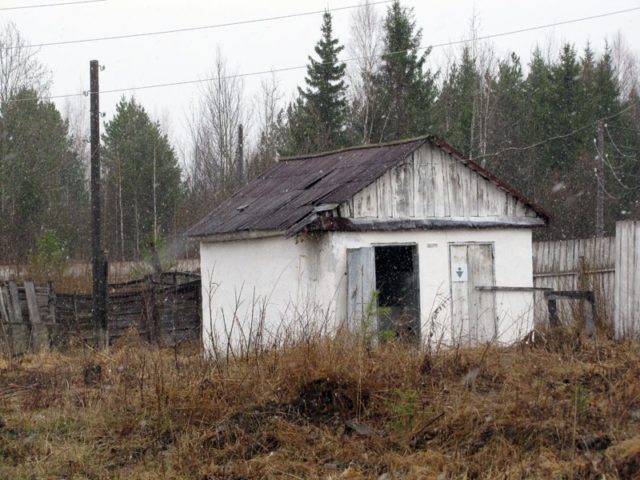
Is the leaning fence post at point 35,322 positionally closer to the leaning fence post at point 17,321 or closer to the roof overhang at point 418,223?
the leaning fence post at point 17,321

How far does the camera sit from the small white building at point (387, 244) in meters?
14.2

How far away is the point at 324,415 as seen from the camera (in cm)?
797

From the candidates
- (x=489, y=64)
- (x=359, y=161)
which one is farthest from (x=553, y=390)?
(x=489, y=64)

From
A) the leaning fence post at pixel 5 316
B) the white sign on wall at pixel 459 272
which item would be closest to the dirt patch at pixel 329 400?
the white sign on wall at pixel 459 272

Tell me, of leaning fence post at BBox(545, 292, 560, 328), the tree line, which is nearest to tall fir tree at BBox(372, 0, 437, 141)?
the tree line

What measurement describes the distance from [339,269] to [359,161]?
2797 millimetres

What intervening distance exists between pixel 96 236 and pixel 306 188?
6.41 meters

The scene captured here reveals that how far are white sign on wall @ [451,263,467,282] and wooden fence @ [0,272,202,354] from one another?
16.9ft

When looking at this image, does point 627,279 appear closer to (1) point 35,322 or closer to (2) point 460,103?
(1) point 35,322

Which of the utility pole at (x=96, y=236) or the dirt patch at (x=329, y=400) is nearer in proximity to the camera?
the dirt patch at (x=329, y=400)

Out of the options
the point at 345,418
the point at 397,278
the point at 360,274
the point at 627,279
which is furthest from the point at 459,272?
the point at 345,418

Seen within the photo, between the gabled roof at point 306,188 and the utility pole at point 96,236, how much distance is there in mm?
3007

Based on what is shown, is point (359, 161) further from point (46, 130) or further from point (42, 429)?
point (46, 130)

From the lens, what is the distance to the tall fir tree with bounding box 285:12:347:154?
3625cm
